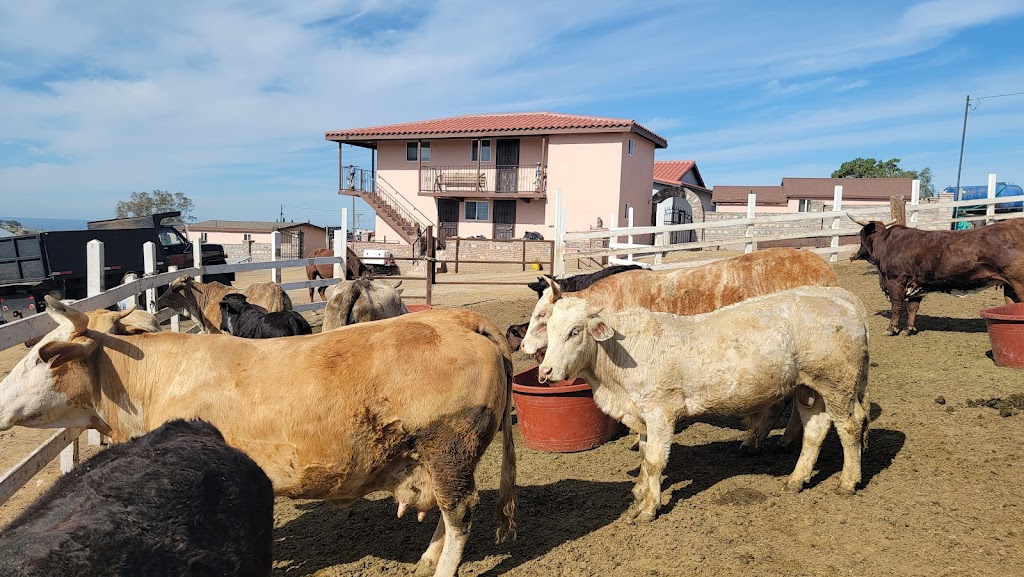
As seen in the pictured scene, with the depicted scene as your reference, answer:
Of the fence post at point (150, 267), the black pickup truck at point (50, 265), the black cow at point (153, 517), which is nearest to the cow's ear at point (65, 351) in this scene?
the black cow at point (153, 517)

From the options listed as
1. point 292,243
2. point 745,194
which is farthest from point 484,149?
point 745,194

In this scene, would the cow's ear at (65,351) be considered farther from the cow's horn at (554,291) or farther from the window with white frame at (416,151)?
the window with white frame at (416,151)

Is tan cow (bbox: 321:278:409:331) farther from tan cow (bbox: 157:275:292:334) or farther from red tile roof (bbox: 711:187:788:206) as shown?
red tile roof (bbox: 711:187:788:206)

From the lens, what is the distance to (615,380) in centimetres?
484

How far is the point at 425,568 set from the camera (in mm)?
4051

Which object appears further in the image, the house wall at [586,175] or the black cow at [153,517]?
the house wall at [586,175]

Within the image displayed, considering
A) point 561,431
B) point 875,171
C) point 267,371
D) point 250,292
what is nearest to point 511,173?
point 250,292

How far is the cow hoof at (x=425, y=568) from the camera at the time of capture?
4.03 m

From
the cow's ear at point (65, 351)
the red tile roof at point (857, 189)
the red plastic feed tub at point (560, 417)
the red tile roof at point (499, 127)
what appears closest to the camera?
the cow's ear at point (65, 351)

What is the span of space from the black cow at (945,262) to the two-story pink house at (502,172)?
2120 centimetres

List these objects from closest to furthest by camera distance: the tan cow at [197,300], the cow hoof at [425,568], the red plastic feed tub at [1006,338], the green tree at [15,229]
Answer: the cow hoof at [425,568] → the red plastic feed tub at [1006,338] → the tan cow at [197,300] → the green tree at [15,229]

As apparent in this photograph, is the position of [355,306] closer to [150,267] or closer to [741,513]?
[150,267]

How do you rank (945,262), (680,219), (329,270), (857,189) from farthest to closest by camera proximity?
(857,189) < (680,219) < (329,270) < (945,262)

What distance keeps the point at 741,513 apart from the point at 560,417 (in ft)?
6.20
